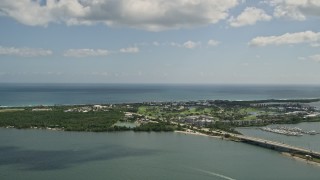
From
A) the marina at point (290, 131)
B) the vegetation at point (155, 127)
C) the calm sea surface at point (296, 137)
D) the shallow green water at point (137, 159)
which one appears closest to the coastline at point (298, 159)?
the shallow green water at point (137, 159)

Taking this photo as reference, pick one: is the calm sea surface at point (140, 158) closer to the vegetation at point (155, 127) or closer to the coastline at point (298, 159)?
the coastline at point (298, 159)

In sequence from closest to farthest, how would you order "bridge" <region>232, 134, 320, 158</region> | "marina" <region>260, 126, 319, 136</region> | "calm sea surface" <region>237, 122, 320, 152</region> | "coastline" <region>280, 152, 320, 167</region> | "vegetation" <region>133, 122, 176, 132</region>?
1. "coastline" <region>280, 152, 320, 167</region>
2. "bridge" <region>232, 134, 320, 158</region>
3. "calm sea surface" <region>237, 122, 320, 152</region>
4. "marina" <region>260, 126, 319, 136</region>
5. "vegetation" <region>133, 122, 176, 132</region>

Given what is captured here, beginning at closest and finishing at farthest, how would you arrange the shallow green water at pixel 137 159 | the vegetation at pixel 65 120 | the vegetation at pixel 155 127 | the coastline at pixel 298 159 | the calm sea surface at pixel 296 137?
the shallow green water at pixel 137 159
the coastline at pixel 298 159
the calm sea surface at pixel 296 137
the vegetation at pixel 155 127
the vegetation at pixel 65 120

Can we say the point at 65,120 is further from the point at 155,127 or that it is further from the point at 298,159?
the point at 298,159

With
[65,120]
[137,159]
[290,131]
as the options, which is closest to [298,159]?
[137,159]

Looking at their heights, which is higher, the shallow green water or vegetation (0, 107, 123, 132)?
vegetation (0, 107, 123, 132)

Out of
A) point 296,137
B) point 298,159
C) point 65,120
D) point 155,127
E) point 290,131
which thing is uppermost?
point 65,120

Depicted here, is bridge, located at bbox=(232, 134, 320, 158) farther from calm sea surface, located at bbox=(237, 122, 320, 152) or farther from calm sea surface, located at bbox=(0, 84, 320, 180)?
calm sea surface, located at bbox=(237, 122, 320, 152)

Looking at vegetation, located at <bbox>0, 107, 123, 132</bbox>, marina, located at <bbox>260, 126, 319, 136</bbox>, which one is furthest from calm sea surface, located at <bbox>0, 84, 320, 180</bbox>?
vegetation, located at <bbox>0, 107, 123, 132</bbox>

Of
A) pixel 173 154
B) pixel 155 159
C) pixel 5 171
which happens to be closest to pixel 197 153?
pixel 173 154
